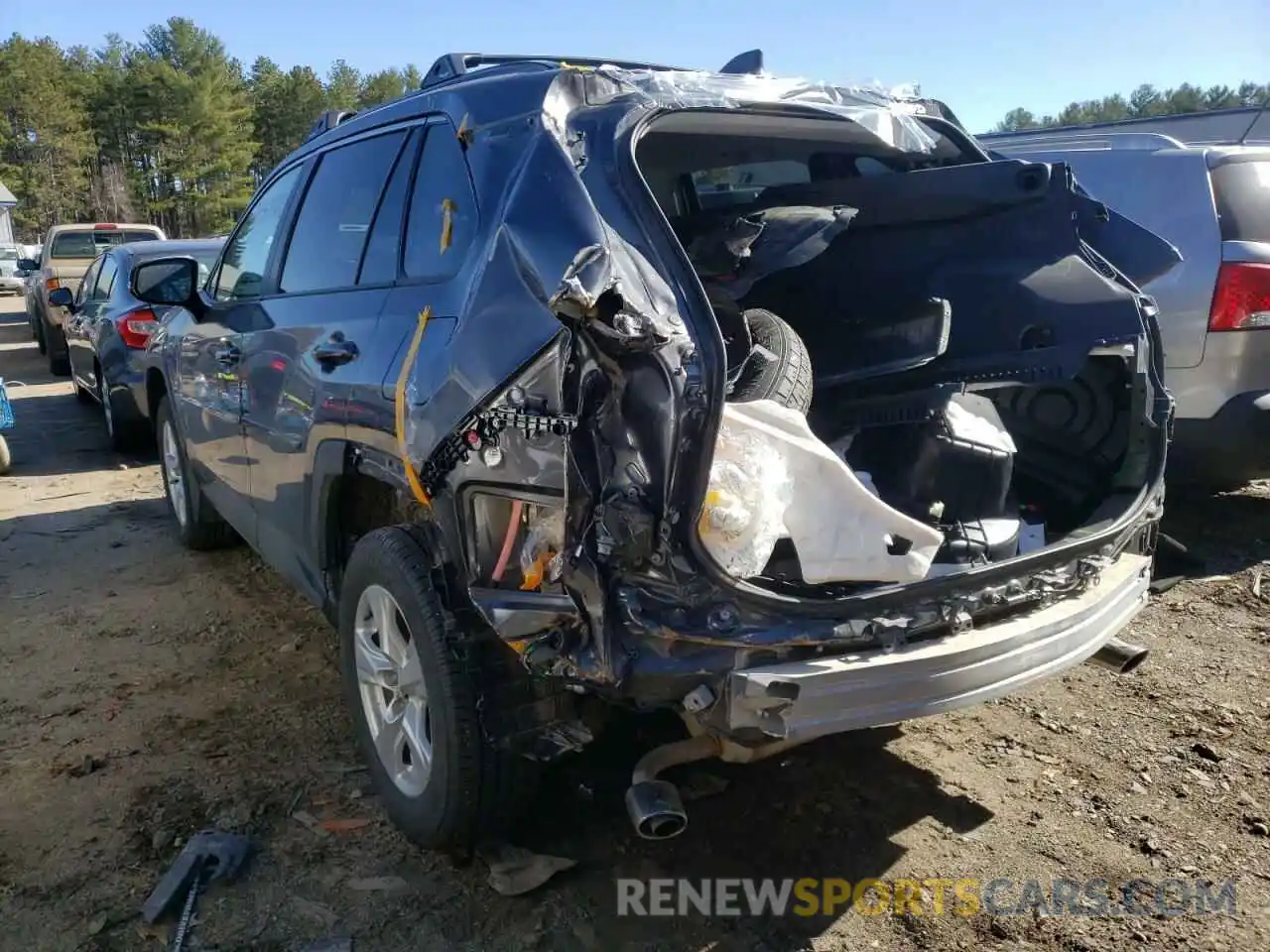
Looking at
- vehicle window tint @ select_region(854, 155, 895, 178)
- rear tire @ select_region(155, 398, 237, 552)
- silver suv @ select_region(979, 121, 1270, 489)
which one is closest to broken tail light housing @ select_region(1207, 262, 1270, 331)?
silver suv @ select_region(979, 121, 1270, 489)

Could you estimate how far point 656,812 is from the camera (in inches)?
89.9

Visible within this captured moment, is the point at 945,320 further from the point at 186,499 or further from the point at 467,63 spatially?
the point at 186,499

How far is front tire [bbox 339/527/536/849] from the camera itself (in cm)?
251

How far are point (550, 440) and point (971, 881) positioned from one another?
170cm

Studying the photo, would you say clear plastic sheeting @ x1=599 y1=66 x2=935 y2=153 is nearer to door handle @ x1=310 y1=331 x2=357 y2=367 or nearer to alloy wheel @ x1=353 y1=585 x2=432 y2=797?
door handle @ x1=310 y1=331 x2=357 y2=367

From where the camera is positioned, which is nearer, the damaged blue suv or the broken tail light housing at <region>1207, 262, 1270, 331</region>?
the damaged blue suv

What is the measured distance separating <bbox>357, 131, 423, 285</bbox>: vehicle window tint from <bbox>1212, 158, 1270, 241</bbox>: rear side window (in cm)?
404

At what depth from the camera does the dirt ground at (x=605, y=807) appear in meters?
2.57

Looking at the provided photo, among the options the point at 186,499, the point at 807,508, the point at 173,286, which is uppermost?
the point at 173,286

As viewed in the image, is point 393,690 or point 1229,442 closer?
point 393,690

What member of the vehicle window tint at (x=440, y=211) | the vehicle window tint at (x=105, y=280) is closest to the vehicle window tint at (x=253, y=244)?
the vehicle window tint at (x=440, y=211)

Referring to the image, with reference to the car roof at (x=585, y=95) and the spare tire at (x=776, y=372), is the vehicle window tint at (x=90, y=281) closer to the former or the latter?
the car roof at (x=585, y=95)

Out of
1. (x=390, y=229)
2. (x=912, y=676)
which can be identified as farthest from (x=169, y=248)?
(x=912, y=676)

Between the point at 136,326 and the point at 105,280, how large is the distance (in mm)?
2061
